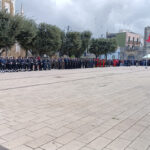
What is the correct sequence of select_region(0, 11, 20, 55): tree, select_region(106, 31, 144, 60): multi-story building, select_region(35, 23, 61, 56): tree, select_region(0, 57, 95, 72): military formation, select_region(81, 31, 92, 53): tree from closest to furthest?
select_region(0, 57, 95, 72): military formation < select_region(0, 11, 20, 55): tree < select_region(35, 23, 61, 56): tree < select_region(81, 31, 92, 53): tree < select_region(106, 31, 144, 60): multi-story building

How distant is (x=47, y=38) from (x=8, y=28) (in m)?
8.97

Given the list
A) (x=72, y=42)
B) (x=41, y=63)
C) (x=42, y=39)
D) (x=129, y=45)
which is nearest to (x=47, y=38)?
(x=42, y=39)

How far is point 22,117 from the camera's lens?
5.13 m

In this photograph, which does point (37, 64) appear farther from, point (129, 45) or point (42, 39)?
point (129, 45)

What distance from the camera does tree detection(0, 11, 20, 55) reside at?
22.1 metres

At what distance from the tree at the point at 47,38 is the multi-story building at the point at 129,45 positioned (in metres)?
37.7

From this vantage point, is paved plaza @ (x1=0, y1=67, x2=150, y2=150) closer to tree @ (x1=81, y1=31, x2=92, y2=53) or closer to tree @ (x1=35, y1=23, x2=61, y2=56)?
tree @ (x1=35, y1=23, x2=61, y2=56)

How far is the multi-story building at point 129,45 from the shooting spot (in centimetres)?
6661

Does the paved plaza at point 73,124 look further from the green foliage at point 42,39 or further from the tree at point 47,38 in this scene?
the tree at point 47,38

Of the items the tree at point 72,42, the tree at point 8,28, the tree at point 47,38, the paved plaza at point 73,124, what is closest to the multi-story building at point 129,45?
the tree at point 72,42

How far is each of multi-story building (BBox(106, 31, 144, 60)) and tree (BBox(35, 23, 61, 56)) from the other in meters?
37.7

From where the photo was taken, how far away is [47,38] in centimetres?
3067

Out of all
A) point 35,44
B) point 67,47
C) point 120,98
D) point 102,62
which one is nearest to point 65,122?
point 120,98

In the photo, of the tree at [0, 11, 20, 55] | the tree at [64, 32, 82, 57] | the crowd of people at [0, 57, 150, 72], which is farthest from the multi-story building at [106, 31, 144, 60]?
the tree at [0, 11, 20, 55]
